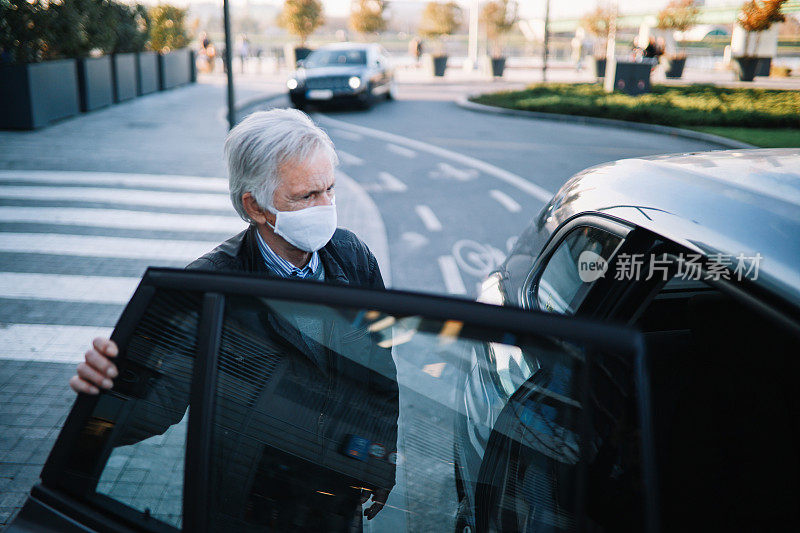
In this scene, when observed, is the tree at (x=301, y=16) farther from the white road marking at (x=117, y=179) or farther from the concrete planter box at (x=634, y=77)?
the white road marking at (x=117, y=179)

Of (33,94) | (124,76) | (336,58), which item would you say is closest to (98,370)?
(33,94)

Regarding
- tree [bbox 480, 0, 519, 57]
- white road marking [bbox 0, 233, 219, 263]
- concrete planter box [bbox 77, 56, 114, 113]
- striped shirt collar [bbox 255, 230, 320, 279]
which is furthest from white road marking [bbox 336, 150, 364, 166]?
tree [bbox 480, 0, 519, 57]

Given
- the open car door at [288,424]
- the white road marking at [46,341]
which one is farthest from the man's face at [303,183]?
the white road marking at [46,341]

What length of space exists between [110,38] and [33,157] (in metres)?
7.39

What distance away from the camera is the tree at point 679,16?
93.1 ft

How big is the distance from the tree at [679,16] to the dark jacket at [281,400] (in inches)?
1219

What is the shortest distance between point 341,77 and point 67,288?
13.8m

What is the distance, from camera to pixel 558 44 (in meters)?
68.2

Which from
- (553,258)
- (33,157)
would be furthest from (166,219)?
(553,258)

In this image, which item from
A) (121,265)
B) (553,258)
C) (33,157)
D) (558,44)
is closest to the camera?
(553,258)

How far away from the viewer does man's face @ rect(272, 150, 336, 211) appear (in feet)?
7.14

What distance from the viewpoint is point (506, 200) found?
9367mm

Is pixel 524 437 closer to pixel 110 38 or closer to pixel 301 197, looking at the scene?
pixel 301 197

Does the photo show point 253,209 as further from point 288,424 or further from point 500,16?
point 500,16
